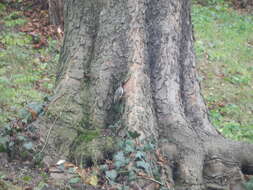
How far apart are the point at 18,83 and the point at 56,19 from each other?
9.99 feet

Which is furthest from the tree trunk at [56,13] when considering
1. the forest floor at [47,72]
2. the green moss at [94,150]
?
the green moss at [94,150]

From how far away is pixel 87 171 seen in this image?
374 centimetres

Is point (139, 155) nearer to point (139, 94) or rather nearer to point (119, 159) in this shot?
point (119, 159)

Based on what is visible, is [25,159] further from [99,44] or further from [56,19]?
[56,19]

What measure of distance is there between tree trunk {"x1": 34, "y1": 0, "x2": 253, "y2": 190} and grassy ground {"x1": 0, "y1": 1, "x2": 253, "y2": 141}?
119cm

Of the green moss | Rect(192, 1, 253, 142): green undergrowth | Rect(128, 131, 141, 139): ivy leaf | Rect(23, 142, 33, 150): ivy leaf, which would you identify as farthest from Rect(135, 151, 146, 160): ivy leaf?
Rect(192, 1, 253, 142): green undergrowth

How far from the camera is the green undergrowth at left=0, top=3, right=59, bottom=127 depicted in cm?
633

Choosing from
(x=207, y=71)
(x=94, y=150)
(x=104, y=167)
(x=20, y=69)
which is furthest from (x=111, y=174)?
(x=207, y=71)

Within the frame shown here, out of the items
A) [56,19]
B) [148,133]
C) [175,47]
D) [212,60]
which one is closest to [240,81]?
[212,60]

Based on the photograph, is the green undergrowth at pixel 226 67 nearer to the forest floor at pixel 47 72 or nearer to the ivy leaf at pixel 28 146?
the forest floor at pixel 47 72

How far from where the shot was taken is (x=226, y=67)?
31.4ft

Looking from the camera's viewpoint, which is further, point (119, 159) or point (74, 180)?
point (119, 159)

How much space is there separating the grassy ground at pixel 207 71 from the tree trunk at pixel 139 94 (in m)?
1.19

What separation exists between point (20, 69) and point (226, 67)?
4.13 meters
